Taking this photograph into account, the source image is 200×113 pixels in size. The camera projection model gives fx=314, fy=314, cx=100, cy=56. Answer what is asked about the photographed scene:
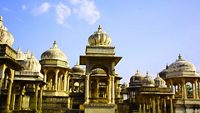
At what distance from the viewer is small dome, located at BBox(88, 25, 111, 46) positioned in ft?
82.5

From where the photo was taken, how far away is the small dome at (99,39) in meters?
25.2

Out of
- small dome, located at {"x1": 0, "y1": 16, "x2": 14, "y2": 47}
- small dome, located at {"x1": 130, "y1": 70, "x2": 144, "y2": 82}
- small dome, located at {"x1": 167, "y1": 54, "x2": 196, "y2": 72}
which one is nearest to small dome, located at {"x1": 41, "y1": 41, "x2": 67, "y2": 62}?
small dome, located at {"x1": 130, "y1": 70, "x2": 144, "y2": 82}

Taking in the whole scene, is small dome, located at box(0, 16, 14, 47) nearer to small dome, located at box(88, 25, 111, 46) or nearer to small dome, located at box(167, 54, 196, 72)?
small dome, located at box(88, 25, 111, 46)

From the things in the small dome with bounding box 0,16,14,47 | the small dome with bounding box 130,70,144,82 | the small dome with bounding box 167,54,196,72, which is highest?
the small dome with bounding box 0,16,14,47

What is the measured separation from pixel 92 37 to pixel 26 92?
9.46 meters

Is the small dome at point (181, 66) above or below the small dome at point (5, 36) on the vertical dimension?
below

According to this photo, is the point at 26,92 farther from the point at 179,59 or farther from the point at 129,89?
the point at 179,59

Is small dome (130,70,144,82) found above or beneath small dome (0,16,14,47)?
beneath

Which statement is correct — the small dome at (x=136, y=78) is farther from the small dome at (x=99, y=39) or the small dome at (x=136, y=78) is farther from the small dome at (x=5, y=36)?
the small dome at (x=5, y=36)

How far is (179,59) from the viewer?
36.6 metres

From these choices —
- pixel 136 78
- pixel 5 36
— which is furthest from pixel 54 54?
pixel 5 36

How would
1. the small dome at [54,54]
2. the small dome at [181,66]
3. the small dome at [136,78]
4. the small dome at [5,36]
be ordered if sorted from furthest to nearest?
1. the small dome at [136,78]
2. the small dome at [54,54]
3. the small dome at [181,66]
4. the small dome at [5,36]

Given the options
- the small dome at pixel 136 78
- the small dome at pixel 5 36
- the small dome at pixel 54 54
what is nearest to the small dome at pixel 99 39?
the small dome at pixel 5 36

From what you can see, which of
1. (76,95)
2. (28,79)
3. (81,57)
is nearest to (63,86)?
(76,95)
